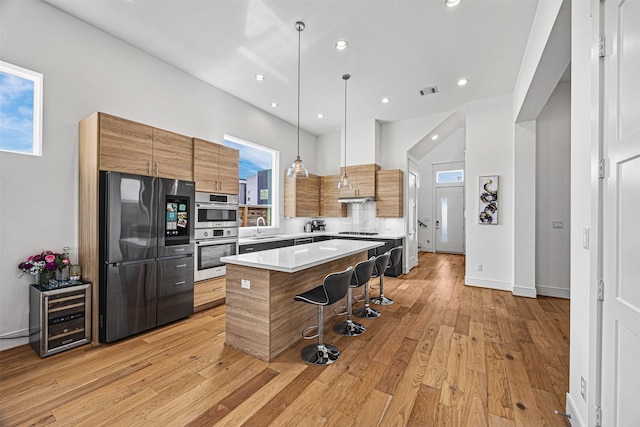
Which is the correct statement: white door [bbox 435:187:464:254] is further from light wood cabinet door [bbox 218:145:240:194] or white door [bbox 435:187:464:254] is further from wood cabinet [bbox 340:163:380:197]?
light wood cabinet door [bbox 218:145:240:194]

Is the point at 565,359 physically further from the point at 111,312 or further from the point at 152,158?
the point at 152,158

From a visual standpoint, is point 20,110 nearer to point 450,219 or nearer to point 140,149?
point 140,149

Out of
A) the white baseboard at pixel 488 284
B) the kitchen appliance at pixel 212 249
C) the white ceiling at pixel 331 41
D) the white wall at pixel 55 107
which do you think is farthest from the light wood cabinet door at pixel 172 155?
the white baseboard at pixel 488 284

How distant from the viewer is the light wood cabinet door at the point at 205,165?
352 centimetres

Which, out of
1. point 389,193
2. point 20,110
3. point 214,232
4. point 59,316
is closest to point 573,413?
point 214,232

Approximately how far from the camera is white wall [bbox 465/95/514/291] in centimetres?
448

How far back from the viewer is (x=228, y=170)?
3.97 m

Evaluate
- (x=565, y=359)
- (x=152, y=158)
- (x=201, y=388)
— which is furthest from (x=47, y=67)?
(x=565, y=359)

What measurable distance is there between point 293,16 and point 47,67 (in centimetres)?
251

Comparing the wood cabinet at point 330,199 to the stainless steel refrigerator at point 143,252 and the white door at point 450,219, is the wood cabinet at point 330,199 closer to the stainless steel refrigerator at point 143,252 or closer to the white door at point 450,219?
the stainless steel refrigerator at point 143,252

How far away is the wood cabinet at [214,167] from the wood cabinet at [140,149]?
3.8 inches

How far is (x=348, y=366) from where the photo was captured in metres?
2.27

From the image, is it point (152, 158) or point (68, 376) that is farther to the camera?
point (152, 158)

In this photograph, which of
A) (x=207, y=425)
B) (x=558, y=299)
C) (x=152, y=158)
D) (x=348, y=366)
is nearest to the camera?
(x=207, y=425)
